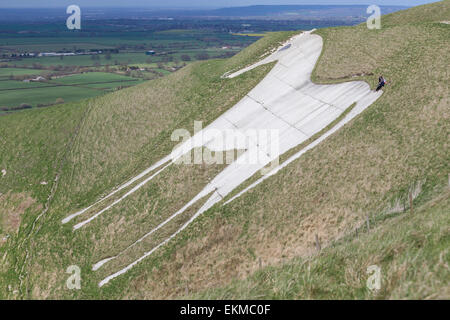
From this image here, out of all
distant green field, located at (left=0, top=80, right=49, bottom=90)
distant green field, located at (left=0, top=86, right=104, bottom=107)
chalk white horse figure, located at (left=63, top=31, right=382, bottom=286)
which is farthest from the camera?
distant green field, located at (left=0, top=80, right=49, bottom=90)

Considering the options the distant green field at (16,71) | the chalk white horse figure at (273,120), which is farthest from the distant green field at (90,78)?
the chalk white horse figure at (273,120)

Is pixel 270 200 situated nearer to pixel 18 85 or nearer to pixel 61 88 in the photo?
pixel 61 88

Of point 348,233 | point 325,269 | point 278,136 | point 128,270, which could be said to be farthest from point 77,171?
point 325,269

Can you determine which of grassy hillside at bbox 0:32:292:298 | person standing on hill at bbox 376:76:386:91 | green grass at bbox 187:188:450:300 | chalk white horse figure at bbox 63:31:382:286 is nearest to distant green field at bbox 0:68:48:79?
grassy hillside at bbox 0:32:292:298

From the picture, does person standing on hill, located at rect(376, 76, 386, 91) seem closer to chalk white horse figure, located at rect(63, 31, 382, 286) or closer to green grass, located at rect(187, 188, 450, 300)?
chalk white horse figure, located at rect(63, 31, 382, 286)

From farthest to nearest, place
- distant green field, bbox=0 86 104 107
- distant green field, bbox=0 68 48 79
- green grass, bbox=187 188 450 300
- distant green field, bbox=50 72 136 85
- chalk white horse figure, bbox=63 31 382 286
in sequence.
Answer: distant green field, bbox=0 68 48 79, distant green field, bbox=50 72 136 85, distant green field, bbox=0 86 104 107, chalk white horse figure, bbox=63 31 382 286, green grass, bbox=187 188 450 300

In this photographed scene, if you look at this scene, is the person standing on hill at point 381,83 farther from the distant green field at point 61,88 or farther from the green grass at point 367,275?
the distant green field at point 61,88

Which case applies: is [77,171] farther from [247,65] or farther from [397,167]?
[397,167]

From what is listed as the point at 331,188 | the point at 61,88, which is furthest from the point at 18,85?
the point at 331,188
